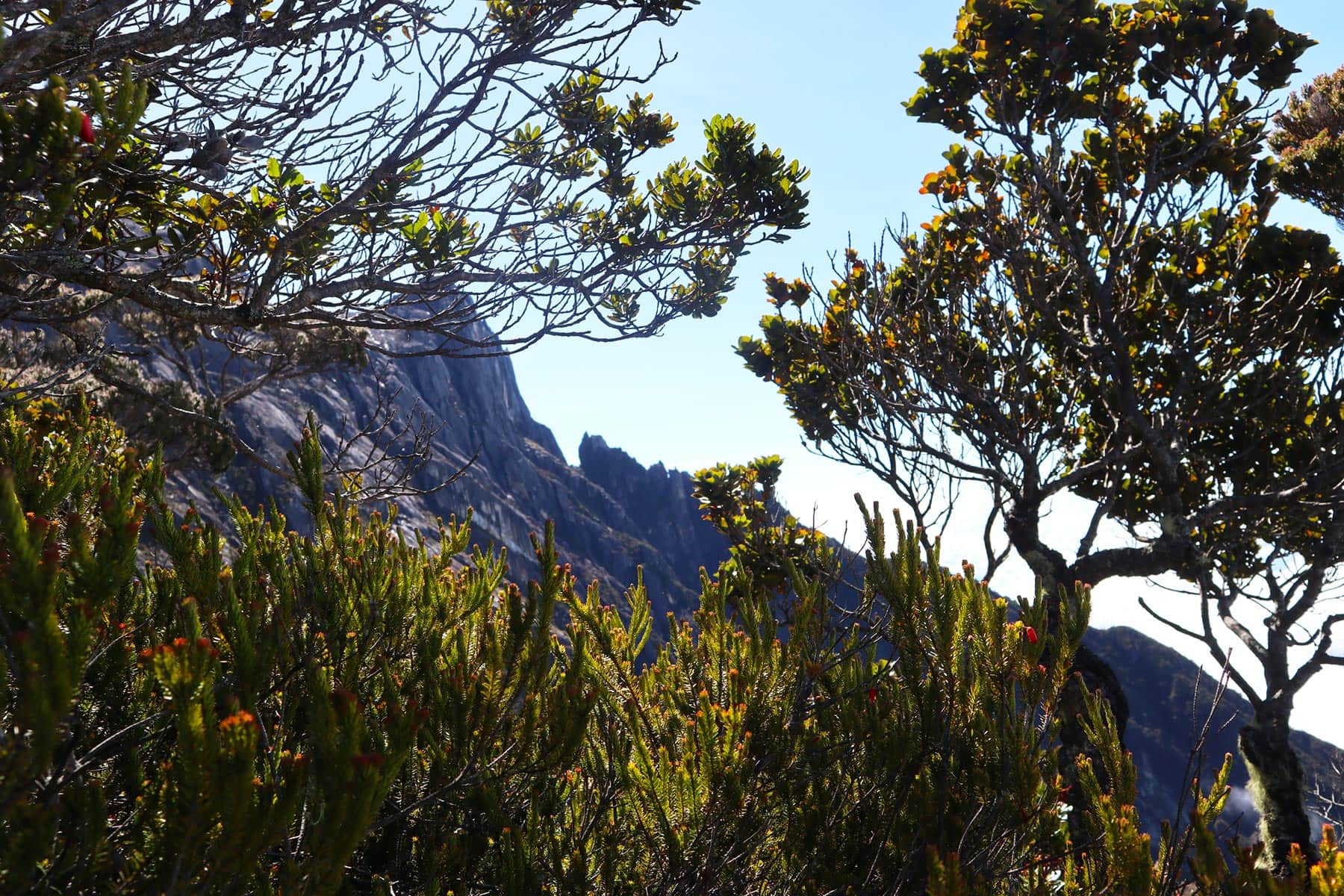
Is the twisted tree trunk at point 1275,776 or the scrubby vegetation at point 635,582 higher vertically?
the scrubby vegetation at point 635,582

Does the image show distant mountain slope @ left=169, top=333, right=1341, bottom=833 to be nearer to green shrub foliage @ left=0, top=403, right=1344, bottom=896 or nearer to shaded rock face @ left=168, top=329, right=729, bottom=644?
shaded rock face @ left=168, top=329, right=729, bottom=644

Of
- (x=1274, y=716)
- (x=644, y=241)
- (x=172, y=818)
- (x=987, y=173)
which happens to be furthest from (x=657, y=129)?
(x=1274, y=716)

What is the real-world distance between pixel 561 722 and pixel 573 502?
9979 centimetres

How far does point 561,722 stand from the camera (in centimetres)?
224

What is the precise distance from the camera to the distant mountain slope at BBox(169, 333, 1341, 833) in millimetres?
67250

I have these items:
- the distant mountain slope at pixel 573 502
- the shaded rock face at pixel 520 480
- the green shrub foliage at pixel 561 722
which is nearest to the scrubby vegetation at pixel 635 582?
the green shrub foliage at pixel 561 722

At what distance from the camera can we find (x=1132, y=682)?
8456 centimetres

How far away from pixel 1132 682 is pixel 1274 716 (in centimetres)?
8975

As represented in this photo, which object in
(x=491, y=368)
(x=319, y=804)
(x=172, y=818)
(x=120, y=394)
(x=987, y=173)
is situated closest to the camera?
(x=172, y=818)

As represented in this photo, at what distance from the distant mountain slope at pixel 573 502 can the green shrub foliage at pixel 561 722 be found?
173ft

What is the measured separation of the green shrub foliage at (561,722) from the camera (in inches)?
70.7

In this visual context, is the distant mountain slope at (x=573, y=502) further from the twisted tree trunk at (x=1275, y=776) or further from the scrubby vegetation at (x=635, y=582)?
the twisted tree trunk at (x=1275, y=776)

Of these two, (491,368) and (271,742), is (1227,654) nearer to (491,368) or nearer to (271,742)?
(271,742)

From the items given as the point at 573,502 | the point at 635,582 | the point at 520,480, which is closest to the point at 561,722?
the point at 635,582
